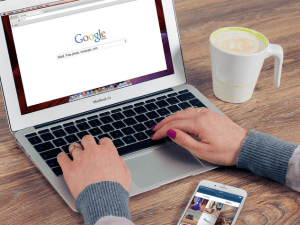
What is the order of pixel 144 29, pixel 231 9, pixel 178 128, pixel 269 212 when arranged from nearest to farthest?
1. pixel 269 212
2. pixel 178 128
3. pixel 144 29
4. pixel 231 9

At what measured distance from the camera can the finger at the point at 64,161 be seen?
2.31ft

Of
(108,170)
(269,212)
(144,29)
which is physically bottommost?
(269,212)

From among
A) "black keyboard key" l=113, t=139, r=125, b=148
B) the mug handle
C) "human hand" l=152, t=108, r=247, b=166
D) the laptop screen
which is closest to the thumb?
"human hand" l=152, t=108, r=247, b=166

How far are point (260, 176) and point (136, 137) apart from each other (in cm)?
27

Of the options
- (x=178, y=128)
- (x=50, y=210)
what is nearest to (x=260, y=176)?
(x=178, y=128)

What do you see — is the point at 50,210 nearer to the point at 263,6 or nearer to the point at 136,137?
the point at 136,137

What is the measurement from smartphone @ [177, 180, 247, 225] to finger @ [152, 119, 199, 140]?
0.12 metres

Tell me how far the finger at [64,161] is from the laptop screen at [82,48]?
159 mm

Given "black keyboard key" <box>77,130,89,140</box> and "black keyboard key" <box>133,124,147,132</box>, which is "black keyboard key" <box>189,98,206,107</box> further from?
"black keyboard key" <box>77,130,89,140</box>

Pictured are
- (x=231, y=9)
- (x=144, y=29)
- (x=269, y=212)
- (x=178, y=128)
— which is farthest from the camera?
(x=231, y=9)

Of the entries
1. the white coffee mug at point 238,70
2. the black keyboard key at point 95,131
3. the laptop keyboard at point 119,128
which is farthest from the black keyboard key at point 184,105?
the black keyboard key at point 95,131

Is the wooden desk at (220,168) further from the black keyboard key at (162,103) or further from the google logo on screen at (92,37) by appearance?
the google logo on screen at (92,37)

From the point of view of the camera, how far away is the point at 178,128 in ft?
2.58

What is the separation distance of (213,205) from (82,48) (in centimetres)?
45
